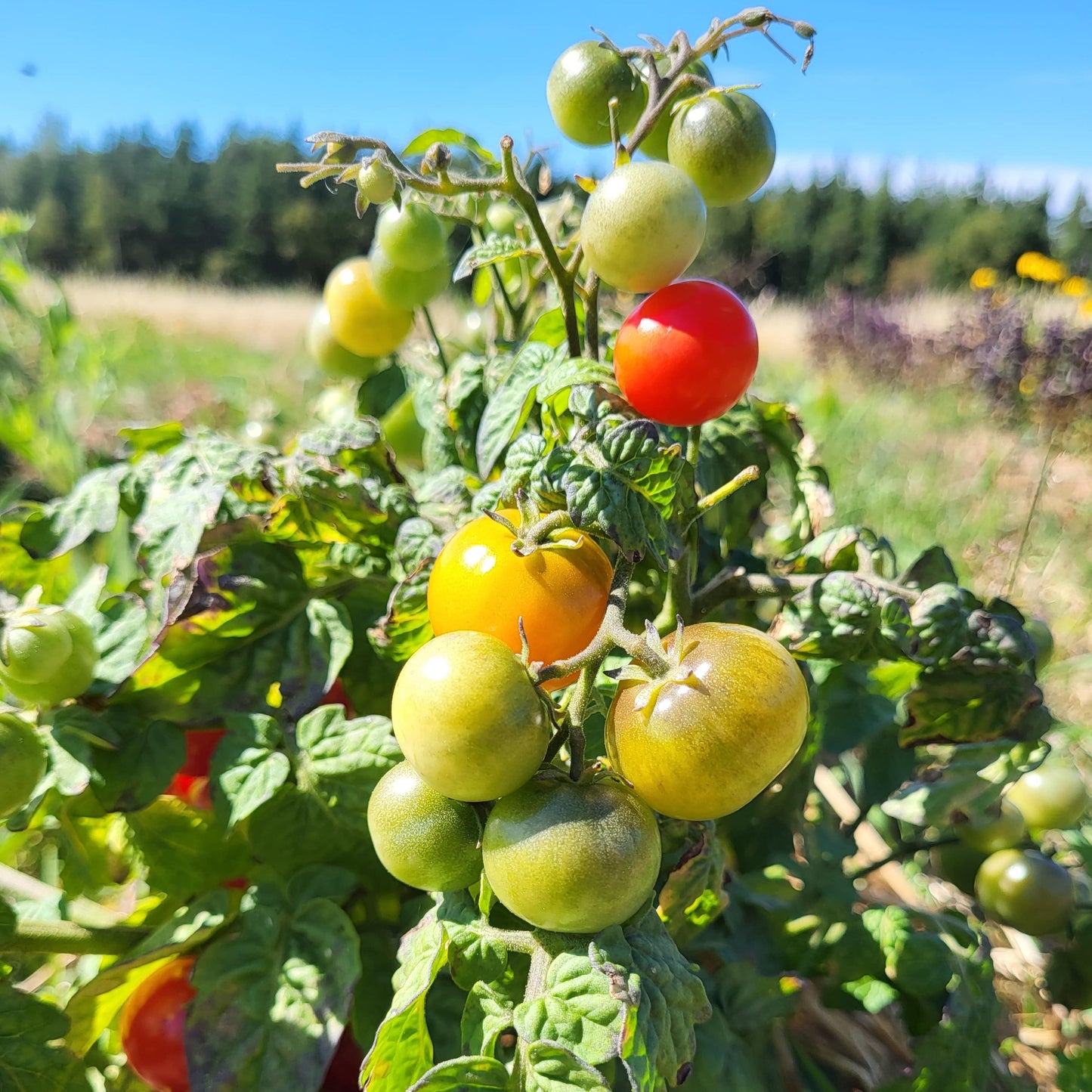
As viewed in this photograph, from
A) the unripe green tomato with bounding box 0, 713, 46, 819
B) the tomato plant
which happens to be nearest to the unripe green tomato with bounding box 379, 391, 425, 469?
the tomato plant

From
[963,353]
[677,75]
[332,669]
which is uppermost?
[677,75]

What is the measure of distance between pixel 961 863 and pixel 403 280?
811 mm

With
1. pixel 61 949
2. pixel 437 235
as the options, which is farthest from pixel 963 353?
pixel 61 949

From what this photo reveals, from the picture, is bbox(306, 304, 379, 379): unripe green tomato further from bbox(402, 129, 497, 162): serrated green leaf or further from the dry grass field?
bbox(402, 129, 497, 162): serrated green leaf

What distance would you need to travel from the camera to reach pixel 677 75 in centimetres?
58

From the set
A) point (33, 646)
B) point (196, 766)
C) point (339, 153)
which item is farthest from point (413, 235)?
point (196, 766)

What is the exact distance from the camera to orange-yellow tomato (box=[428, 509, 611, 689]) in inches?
18.6

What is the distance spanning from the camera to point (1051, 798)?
2.71 ft

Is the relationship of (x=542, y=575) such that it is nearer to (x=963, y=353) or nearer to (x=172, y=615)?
(x=172, y=615)

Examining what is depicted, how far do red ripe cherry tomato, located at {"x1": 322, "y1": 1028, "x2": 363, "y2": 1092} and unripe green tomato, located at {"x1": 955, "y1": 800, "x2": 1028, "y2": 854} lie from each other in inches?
23.8

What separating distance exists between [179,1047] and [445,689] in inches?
19.7

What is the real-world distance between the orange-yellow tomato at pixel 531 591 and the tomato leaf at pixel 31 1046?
1.31 feet

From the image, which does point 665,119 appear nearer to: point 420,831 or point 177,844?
point 420,831

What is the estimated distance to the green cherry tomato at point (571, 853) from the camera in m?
0.41
